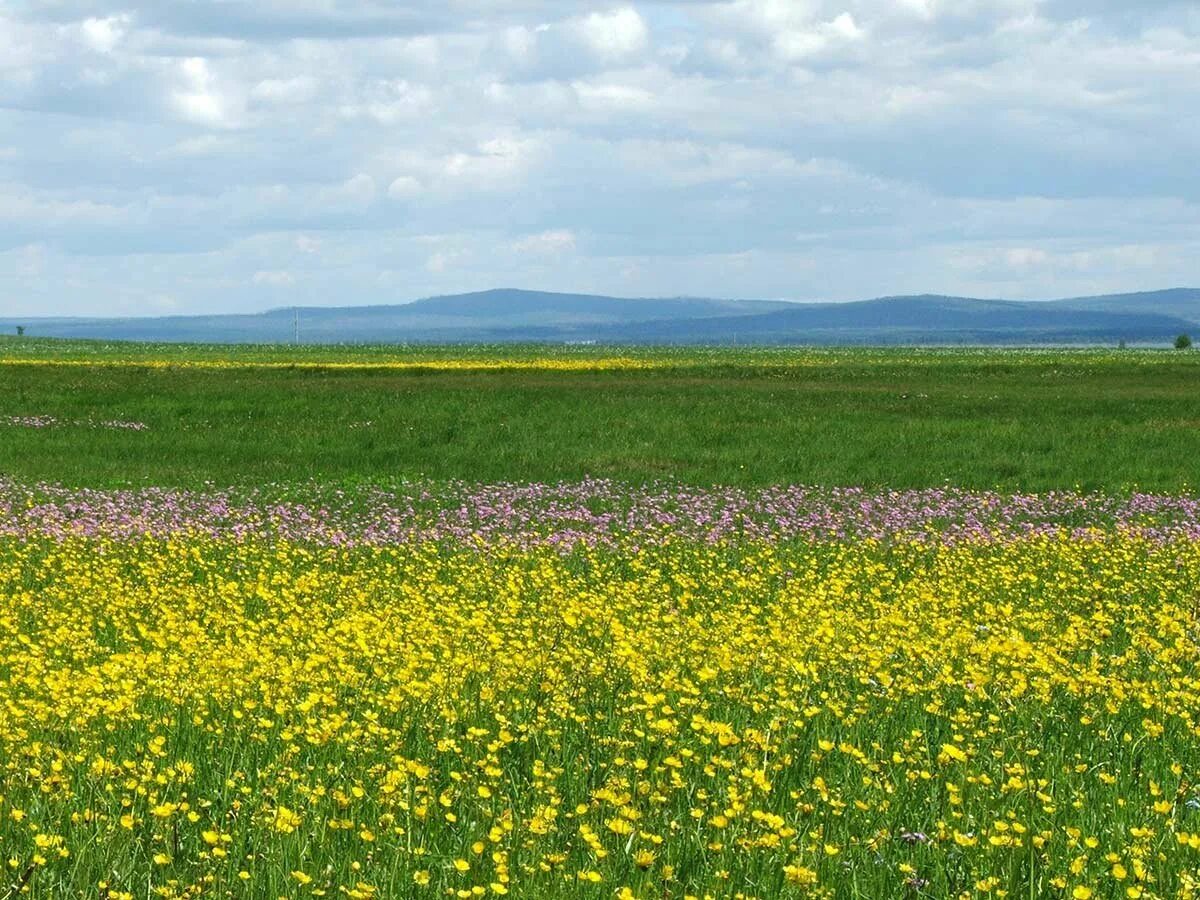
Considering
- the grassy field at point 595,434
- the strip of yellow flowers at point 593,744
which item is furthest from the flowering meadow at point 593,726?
the grassy field at point 595,434

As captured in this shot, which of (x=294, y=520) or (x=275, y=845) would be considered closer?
(x=275, y=845)

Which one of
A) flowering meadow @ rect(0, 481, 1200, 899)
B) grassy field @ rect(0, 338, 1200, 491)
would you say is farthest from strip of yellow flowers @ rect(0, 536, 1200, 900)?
grassy field @ rect(0, 338, 1200, 491)

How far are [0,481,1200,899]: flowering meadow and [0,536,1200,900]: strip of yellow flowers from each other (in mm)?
32

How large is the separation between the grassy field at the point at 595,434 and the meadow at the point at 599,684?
604mm

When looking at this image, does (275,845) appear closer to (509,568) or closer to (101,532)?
(509,568)

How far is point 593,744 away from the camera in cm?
823

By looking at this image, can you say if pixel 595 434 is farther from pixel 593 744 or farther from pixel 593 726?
pixel 593 744

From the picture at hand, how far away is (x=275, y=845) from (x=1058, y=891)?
3467 mm

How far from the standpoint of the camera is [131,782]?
6680mm

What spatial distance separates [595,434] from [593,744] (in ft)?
79.9

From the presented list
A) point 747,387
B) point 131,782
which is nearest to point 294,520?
point 131,782

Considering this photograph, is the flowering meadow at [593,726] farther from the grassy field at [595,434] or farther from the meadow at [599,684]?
the grassy field at [595,434]

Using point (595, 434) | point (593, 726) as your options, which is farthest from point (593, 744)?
point (595, 434)

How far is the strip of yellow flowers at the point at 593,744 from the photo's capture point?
6.24m
